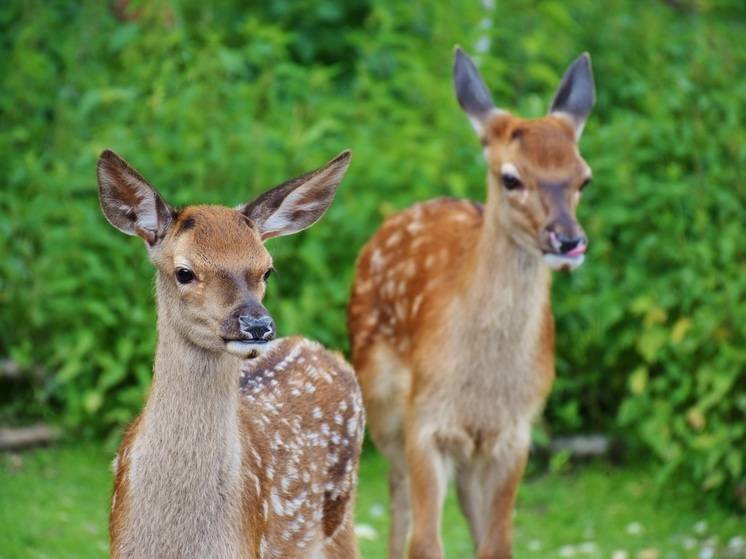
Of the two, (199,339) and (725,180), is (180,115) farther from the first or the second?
(199,339)

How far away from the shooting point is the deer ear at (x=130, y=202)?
5.16 meters

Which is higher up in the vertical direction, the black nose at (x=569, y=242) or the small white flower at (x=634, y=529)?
the black nose at (x=569, y=242)

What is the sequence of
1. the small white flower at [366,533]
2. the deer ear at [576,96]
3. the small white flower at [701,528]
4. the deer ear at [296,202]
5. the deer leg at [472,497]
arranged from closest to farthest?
the deer ear at [296,202], the deer leg at [472,497], the deer ear at [576,96], the small white flower at [366,533], the small white flower at [701,528]

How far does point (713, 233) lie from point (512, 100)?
88.9 inches

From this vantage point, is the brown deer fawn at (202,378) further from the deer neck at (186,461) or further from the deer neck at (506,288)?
the deer neck at (506,288)

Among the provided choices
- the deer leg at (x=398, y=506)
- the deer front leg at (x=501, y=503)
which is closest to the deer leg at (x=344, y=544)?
the deer front leg at (x=501, y=503)

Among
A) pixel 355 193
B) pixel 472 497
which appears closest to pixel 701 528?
pixel 472 497

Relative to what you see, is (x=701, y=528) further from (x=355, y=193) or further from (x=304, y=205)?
(x=304, y=205)

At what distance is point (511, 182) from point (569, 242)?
0.53 meters

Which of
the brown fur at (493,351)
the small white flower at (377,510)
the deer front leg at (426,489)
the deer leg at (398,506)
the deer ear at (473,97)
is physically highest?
the deer ear at (473,97)

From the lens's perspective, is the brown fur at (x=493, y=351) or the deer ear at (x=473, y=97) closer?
the brown fur at (x=493, y=351)

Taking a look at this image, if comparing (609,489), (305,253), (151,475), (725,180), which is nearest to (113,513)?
(151,475)

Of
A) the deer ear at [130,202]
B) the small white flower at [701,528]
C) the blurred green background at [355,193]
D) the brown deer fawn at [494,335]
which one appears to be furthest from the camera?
the blurred green background at [355,193]

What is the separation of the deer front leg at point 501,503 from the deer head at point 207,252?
2.03 m
